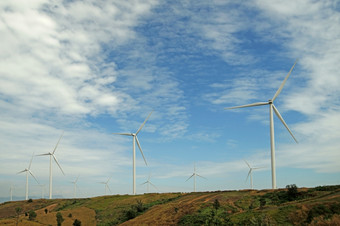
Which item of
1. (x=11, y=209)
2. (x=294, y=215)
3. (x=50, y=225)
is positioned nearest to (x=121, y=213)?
(x=50, y=225)

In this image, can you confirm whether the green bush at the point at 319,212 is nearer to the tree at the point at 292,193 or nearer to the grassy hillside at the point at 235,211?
the grassy hillside at the point at 235,211

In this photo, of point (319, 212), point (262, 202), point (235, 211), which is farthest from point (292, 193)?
point (319, 212)

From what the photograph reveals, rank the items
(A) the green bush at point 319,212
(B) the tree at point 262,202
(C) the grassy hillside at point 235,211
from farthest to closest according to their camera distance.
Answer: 1. (B) the tree at point 262,202
2. (C) the grassy hillside at point 235,211
3. (A) the green bush at point 319,212

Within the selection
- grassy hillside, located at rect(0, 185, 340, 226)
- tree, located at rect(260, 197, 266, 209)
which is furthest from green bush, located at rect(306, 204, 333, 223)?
tree, located at rect(260, 197, 266, 209)

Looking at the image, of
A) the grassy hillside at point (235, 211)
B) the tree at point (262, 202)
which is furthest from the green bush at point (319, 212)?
the tree at point (262, 202)

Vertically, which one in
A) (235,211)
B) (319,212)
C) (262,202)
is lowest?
(235,211)

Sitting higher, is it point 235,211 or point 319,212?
point 319,212

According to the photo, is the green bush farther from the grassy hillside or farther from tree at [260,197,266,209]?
tree at [260,197,266,209]

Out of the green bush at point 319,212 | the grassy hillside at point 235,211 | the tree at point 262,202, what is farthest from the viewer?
the tree at point 262,202

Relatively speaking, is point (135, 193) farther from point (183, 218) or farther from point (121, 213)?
point (183, 218)

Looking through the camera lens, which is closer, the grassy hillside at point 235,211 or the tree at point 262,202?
the grassy hillside at point 235,211

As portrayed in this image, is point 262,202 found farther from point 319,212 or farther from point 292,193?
point 319,212

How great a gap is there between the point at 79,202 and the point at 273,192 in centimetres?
7826

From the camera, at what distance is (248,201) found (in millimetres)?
62750
